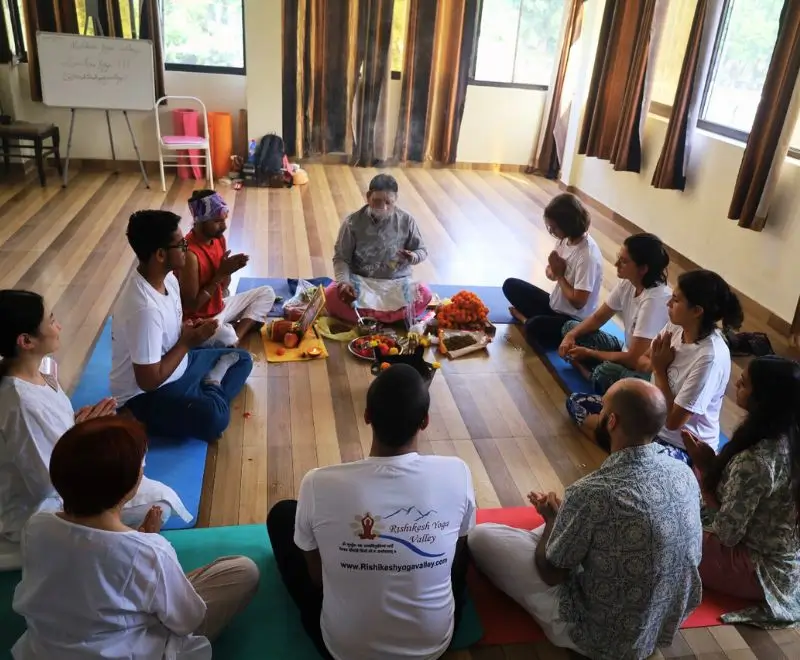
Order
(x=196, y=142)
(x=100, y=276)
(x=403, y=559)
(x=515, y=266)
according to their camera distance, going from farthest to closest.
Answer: (x=196, y=142) → (x=515, y=266) → (x=100, y=276) → (x=403, y=559)

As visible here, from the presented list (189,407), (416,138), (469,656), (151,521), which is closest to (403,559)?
(469,656)

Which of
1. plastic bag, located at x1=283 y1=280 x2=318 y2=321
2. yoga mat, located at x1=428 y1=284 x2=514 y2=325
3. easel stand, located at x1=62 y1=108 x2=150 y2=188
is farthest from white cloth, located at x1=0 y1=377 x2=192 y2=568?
easel stand, located at x1=62 y1=108 x2=150 y2=188

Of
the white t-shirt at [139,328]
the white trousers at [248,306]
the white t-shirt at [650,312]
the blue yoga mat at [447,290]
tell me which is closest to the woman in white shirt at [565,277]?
the blue yoga mat at [447,290]

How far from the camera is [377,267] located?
150 inches

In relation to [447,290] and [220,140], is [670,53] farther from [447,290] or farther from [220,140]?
[220,140]

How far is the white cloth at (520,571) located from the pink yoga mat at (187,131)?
214 inches

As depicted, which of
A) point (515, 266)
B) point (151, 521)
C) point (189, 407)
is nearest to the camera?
point (151, 521)

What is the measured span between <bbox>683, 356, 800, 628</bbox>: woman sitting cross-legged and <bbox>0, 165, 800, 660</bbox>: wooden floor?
0.40 ft

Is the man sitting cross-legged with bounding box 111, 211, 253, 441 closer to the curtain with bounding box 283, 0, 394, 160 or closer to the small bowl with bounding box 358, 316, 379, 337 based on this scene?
the small bowl with bounding box 358, 316, 379, 337

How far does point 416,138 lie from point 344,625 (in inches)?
260

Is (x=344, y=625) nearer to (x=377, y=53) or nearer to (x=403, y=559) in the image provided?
(x=403, y=559)

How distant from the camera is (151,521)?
1.76 metres

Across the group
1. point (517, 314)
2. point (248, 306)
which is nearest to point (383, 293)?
point (248, 306)

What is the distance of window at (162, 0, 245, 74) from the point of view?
660cm
